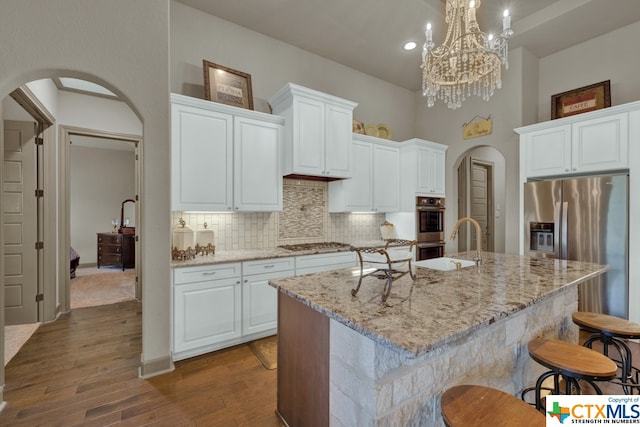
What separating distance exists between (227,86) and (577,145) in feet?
13.1

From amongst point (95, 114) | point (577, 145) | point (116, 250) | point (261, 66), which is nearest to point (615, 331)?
point (577, 145)

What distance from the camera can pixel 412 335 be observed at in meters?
0.97

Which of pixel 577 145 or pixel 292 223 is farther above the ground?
pixel 577 145

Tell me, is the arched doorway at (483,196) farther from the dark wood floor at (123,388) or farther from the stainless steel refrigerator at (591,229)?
the dark wood floor at (123,388)

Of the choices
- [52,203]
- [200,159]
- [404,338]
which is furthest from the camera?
[52,203]

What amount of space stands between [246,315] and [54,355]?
176 cm

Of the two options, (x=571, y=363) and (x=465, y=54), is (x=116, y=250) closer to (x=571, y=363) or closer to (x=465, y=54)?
(x=465, y=54)

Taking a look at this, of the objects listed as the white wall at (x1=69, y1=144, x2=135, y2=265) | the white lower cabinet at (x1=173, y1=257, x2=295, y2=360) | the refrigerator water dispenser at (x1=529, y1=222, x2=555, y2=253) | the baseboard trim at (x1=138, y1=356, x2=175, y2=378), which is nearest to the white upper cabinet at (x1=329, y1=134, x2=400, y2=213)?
the white lower cabinet at (x1=173, y1=257, x2=295, y2=360)

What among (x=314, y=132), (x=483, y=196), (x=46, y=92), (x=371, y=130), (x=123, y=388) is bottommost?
(x=123, y=388)

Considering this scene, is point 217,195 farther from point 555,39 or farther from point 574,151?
point 555,39

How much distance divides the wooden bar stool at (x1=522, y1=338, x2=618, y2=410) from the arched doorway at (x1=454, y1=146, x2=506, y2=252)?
3.79 m

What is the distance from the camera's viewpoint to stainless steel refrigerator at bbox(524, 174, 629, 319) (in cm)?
293

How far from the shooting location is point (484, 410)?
3.54 ft

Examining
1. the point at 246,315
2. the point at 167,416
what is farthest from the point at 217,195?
the point at 167,416
